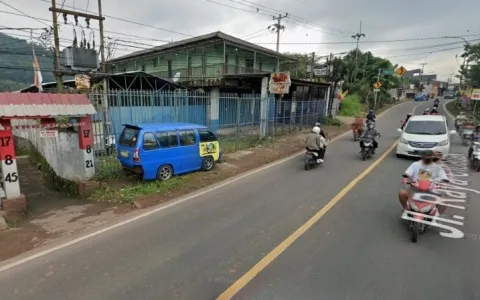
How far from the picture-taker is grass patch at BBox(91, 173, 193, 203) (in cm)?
740

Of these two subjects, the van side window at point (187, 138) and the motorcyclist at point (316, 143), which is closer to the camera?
the van side window at point (187, 138)

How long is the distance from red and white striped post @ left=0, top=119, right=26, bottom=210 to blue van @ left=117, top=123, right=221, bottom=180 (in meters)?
2.49

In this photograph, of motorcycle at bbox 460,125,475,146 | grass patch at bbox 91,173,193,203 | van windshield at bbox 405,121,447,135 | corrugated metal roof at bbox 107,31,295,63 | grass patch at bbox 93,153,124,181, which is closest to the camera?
grass patch at bbox 91,173,193,203

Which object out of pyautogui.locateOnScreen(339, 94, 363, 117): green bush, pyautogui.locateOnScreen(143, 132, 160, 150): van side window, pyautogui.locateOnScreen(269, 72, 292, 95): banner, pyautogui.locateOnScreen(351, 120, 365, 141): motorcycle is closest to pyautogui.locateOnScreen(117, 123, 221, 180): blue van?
pyautogui.locateOnScreen(143, 132, 160, 150): van side window

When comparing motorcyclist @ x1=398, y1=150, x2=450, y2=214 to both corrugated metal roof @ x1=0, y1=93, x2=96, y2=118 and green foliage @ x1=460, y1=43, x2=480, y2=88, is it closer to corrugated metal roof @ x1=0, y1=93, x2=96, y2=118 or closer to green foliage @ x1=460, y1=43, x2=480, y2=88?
corrugated metal roof @ x1=0, y1=93, x2=96, y2=118

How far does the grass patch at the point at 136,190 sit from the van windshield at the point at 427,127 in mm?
9284

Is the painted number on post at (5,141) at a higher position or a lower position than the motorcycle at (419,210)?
higher

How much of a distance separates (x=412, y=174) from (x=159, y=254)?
4.60m

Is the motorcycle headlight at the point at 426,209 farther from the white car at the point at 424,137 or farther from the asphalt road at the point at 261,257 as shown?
the white car at the point at 424,137

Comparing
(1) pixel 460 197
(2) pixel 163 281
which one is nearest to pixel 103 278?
(2) pixel 163 281

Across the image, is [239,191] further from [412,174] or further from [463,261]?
[463,261]

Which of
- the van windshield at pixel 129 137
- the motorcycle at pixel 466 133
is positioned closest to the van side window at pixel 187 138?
the van windshield at pixel 129 137

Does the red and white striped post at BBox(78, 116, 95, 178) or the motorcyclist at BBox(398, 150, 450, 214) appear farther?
the red and white striped post at BBox(78, 116, 95, 178)

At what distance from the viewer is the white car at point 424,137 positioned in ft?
36.4
